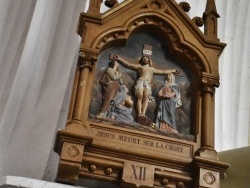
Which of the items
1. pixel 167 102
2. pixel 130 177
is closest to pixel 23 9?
pixel 167 102

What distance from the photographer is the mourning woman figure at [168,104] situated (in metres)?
1.12

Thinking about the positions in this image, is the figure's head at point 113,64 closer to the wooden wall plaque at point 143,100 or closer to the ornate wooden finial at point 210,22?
the wooden wall plaque at point 143,100

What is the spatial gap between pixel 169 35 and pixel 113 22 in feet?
0.49

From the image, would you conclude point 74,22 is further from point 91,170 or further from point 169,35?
point 91,170

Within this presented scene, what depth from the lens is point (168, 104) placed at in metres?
1.15

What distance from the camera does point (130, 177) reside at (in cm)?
102

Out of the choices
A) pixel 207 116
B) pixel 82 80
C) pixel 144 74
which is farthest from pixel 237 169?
pixel 82 80

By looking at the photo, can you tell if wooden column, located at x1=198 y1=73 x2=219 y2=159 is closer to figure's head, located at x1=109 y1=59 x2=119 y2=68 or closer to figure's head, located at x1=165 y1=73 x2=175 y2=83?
figure's head, located at x1=165 y1=73 x2=175 y2=83

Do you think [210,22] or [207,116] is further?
[210,22]

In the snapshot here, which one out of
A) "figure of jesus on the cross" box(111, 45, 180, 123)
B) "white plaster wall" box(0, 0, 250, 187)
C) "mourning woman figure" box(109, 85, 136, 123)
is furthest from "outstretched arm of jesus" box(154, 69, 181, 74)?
"white plaster wall" box(0, 0, 250, 187)

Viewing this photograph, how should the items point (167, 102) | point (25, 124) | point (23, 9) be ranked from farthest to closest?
1. point (23, 9)
2. point (25, 124)
3. point (167, 102)

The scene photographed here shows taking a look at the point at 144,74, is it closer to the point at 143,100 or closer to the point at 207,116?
the point at 143,100

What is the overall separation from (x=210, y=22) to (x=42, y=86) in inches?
18.9

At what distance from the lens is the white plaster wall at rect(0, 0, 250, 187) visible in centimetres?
124
